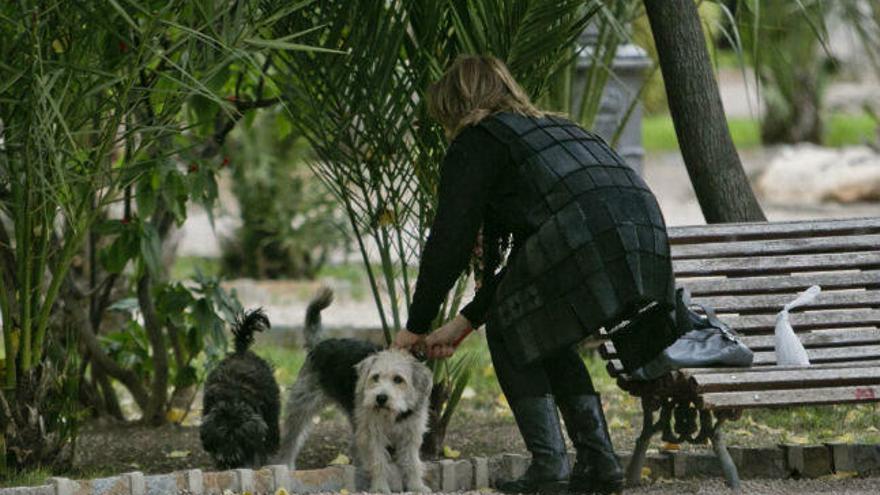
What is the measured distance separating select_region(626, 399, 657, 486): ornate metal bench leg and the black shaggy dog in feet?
4.37

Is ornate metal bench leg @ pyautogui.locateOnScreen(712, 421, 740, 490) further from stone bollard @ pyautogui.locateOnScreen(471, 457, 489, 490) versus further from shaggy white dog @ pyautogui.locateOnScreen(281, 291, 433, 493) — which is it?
shaggy white dog @ pyautogui.locateOnScreen(281, 291, 433, 493)

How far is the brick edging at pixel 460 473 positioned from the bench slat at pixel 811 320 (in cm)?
43

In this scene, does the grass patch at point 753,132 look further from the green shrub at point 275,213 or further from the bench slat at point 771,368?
the bench slat at point 771,368

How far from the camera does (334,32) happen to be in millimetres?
6027

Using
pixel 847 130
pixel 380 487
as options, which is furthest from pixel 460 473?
pixel 847 130

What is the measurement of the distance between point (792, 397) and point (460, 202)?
1.26 m

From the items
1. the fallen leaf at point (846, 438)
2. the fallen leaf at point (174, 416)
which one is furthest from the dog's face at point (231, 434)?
the fallen leaf at point (846, 438)

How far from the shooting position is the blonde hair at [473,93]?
208 inches

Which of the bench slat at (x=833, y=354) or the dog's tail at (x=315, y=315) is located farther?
the dog's tail at (x=315, y=315)

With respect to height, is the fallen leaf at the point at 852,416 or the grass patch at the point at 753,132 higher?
the grass patch at the point at 753,132

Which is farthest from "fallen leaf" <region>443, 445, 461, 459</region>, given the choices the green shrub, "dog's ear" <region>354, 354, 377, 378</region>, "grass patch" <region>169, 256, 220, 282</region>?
"grass patch" <region>169, 256, 220, 282</region>

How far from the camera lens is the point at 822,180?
20.7 m

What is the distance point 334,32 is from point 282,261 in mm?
8461

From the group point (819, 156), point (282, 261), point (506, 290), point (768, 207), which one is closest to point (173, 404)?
point (506, 290)
